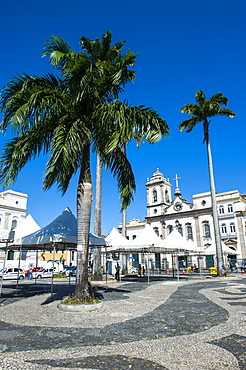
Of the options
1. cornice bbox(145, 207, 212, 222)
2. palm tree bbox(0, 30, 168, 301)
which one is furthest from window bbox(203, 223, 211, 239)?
palm tree bbox(0, 30, 168, 301)

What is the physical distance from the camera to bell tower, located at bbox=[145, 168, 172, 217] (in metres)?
54.9

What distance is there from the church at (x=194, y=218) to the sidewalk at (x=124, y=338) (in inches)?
1204

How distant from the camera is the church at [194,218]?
1710 inches

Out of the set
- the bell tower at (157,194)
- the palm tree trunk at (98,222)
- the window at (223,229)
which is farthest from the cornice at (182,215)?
the palm tree trunk at (98,222)

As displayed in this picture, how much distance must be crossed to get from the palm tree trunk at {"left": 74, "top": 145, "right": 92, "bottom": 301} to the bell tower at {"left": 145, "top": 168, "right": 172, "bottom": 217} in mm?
45133

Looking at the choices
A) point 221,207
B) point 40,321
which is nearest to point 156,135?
point 40,321

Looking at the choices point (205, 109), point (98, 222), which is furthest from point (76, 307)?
point (205, 109)

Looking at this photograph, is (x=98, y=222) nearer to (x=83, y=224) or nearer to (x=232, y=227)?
(x=83, y=224)

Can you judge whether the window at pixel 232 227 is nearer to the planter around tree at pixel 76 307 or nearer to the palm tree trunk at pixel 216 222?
the palm tree trunk at pixel 216 222

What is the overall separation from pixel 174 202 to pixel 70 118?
45.4 meters

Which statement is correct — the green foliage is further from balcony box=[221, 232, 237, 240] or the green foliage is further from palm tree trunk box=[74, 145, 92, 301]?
balcony box=[221, 232, 237, 240]

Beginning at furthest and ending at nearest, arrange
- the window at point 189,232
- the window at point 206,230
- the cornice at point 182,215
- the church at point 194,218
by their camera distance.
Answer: the window at point 189,232, the cornice at point 182,215, the window at point 206,230, the church at point 194,218

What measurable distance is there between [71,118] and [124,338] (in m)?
6.95

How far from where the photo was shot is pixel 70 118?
9703 mm
